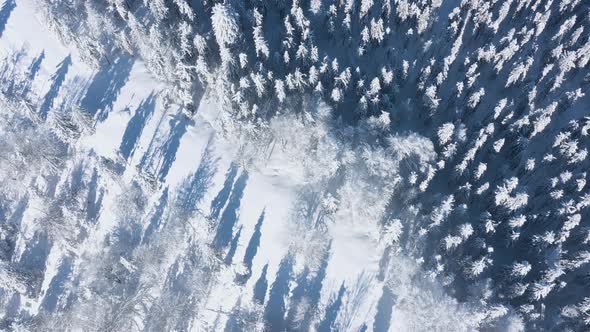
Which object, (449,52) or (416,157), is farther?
(449,52)

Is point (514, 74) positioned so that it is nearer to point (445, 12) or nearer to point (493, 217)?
point (445, 12)

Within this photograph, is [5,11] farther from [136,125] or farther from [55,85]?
[136,125]

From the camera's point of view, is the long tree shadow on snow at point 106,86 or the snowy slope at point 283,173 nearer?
the snowy slope at point 283,173

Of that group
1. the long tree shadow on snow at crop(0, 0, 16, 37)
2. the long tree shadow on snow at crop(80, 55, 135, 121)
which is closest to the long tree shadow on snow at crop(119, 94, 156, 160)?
the long tree shadow on snow at crop(80, 55, 135, 121)

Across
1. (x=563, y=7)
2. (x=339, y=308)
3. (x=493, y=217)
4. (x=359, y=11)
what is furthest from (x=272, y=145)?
(x=563, y=7)

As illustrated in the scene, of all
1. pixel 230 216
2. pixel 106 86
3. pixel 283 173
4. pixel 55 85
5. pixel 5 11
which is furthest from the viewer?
pixel 5 11

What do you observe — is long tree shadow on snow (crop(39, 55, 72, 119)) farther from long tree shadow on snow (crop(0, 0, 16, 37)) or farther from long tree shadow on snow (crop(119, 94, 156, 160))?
long tree shadow on snow (crop(119, 94, 156, 160))

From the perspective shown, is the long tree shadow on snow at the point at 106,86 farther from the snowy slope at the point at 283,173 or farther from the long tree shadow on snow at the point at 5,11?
the long tree shadow on snow at the point at 5,11

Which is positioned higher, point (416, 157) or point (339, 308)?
point (416, 157)

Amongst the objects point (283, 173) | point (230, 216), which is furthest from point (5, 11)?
point (283, 173)

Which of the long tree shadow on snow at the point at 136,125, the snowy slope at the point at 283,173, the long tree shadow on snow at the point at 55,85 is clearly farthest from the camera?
the long tree shadow on snow at the point at 55,85

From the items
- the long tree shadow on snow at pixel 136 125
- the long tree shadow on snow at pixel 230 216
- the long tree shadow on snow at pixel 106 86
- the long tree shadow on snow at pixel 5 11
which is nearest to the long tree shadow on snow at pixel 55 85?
the long tree shadow on snow at pixel 106 86
